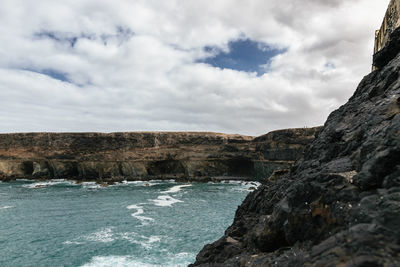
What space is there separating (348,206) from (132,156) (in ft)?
225

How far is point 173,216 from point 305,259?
26047mm

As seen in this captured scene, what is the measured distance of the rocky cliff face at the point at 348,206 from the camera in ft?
13.2

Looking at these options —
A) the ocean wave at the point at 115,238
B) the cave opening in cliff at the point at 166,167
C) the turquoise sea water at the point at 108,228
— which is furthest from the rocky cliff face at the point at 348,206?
the cave opening in cliff at the point at 166,167

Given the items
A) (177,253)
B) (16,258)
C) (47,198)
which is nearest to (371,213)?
(177,253)

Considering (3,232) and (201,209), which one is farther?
(201,209)

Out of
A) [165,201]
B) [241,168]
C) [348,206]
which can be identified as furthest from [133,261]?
[241,168]

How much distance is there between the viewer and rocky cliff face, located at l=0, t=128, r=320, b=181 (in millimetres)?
67875

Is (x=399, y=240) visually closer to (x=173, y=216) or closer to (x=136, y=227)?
(x=136, y=227)

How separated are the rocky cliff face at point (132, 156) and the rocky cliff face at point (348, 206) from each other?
57.7 metres

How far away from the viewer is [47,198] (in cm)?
4041

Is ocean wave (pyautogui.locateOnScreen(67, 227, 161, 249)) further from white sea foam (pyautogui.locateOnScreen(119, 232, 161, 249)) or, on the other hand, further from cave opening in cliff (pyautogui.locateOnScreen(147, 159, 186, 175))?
cave opening in cliff (pyautogui.locateOnScreen(147, 159, 186, 175))

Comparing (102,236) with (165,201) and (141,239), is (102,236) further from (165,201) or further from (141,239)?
(165,201)

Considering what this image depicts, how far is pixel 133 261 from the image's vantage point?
667 inches

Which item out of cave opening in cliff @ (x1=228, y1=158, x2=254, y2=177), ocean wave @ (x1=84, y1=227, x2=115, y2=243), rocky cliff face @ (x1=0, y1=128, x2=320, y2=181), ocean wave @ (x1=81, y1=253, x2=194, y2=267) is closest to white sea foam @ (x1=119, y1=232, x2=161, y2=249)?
ocean wave @ (x1=84, y1=227, x2=115, y2=243)
